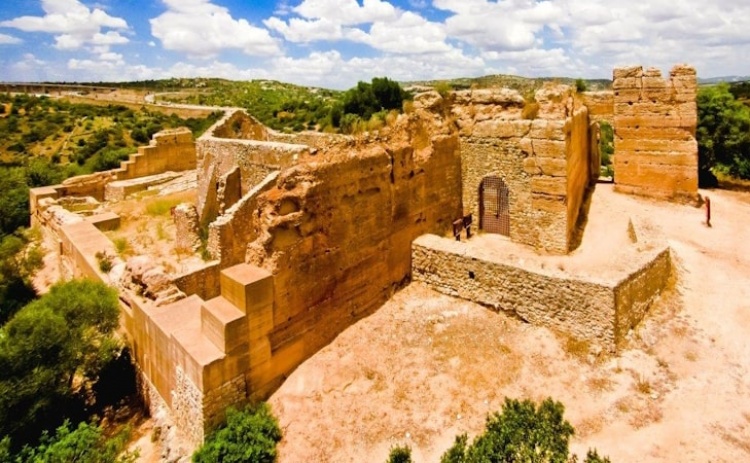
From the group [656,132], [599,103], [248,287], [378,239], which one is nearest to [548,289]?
[378,239]

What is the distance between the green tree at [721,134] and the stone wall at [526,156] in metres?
9.78

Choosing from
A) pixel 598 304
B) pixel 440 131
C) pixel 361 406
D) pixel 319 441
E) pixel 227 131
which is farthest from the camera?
pixel 227 131

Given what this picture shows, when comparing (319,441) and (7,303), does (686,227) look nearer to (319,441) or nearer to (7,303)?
(319,441)

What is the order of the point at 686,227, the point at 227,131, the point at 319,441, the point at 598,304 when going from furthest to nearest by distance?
the point at 227,131 → the point at 686,227 → the point at 598,304 → the point at 319,441

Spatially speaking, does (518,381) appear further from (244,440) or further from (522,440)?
(244,440)

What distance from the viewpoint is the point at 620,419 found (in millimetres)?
7031

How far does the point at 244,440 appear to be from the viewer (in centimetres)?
707

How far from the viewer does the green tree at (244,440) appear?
6.84 metres

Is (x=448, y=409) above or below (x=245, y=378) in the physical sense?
below

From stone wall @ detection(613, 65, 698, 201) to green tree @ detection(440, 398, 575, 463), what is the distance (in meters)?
13.0

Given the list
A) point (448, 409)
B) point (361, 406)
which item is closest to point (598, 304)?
point (448, 409)

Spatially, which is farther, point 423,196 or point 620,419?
point 423,196

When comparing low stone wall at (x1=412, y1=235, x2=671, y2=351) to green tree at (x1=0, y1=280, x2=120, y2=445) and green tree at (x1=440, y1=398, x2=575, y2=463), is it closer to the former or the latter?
green tree at (x1=440, y1=398, x2=575, y2=463)

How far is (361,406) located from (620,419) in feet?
12.7
